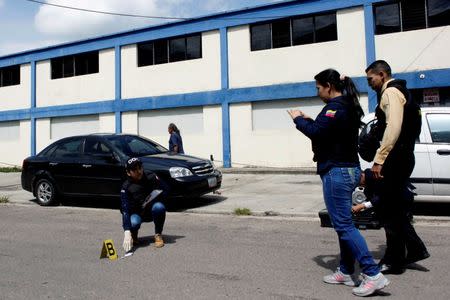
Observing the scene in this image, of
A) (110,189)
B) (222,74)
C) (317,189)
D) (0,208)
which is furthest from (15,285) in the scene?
(222,74)

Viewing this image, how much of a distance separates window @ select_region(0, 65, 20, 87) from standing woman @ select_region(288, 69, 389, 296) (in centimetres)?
2428

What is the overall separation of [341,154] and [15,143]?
24037mm

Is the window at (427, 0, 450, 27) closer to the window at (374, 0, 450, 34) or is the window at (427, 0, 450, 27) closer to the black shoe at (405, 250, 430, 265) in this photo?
the window at (374, 0, 450, 34)

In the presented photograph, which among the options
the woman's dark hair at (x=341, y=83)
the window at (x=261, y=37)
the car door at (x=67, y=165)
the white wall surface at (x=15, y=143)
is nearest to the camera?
the woman's dark hair at (x=341, y=83)

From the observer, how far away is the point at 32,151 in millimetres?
23734

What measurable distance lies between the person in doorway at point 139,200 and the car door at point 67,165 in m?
4.27

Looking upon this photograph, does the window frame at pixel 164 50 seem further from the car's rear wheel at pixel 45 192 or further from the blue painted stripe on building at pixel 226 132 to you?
the car's rear wheel at pixel 45 192

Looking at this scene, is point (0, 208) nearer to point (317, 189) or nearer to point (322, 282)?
point (317, 189)

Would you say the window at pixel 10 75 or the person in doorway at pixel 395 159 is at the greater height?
the window at pixel 10 75

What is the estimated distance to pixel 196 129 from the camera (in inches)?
741

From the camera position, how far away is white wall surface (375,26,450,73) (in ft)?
47.7

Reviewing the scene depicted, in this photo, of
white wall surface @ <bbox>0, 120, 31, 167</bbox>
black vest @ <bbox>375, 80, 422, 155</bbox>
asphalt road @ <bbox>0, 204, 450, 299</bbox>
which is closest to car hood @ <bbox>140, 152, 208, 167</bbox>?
asphalt road @ <bbox>0, 204, 450, 299</bbox>

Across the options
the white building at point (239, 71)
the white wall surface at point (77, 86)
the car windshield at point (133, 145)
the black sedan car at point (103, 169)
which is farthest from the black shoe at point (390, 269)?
the white wall surface at point (77, 86)

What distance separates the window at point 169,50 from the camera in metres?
19.0
